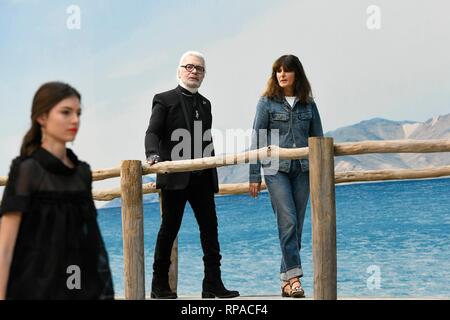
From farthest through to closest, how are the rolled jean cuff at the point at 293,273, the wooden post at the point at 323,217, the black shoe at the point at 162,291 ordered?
the black shoe at the point at 162,291, the rolled jean cuff at the point at 293,273, the wooden post at the point at 323,217

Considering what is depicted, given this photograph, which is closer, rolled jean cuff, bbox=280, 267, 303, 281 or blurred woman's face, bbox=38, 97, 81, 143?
blurred woman's face, bbox=38, 97, 81, 143

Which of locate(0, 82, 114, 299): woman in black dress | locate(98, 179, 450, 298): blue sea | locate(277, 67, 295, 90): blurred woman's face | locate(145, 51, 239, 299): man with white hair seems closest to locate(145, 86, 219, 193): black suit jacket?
locate(145, 51, 239, 299): man with white hair

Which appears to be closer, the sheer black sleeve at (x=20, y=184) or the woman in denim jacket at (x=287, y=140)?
the sheer black sleeve at (x=20, y=184)

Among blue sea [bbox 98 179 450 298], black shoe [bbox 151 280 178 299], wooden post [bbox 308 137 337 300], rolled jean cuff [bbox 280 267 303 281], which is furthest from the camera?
blue sea [bbox 98 179 450 298]

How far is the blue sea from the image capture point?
22.8 m

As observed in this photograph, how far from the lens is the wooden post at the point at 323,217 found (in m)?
5.10

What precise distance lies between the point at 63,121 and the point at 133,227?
3.21m

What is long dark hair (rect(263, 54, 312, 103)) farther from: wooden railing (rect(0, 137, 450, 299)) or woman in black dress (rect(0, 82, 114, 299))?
woman in black dress (rect(0, 82, 114, 299))

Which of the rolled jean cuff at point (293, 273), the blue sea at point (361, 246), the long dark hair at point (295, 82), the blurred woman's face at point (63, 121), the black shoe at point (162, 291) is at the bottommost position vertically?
the blue sea at point (361, 246)

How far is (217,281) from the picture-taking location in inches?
223

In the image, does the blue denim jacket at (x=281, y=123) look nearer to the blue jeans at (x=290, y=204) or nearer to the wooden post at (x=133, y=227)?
the blue jeans at (x=290, y=204)

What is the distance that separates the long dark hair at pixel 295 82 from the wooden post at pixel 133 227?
3.51ft

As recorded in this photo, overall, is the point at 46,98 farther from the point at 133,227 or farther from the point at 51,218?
the point at 133,227

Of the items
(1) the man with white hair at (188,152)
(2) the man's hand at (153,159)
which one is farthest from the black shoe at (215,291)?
(2) the man's hand at (153,159)
